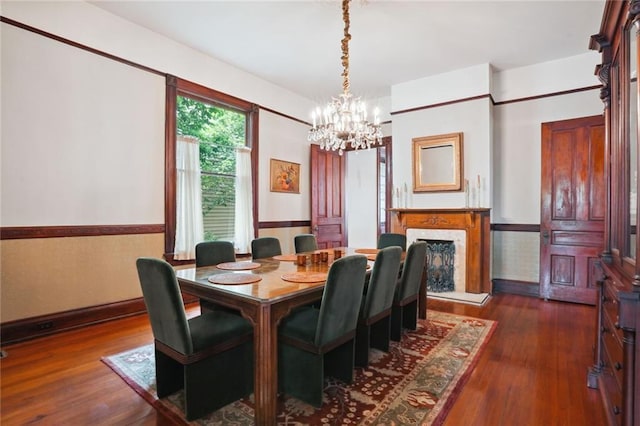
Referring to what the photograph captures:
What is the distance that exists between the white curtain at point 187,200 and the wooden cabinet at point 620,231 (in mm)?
3920

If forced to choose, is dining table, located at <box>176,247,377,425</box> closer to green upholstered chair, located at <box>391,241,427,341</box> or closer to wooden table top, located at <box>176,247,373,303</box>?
wooden table top, located at <box>176,247,373,303</box>

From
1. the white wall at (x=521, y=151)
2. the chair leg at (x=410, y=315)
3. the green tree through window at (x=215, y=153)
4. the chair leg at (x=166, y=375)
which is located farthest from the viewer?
the white wall at (x=521, y=151)

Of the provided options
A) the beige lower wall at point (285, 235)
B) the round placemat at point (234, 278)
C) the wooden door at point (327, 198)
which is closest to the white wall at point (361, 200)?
the wooden door at point (327, 198)

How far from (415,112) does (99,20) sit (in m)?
4.24

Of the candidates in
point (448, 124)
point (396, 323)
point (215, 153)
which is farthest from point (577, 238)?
point (215, 153)

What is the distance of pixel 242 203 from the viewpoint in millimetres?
4797

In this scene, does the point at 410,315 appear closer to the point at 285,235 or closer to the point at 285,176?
the point at 285,235

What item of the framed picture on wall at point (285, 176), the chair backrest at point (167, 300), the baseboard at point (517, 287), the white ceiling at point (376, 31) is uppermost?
the white ceiling at point (376, 31)

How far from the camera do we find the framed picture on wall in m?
5.35

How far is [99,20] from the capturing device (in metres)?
3.35

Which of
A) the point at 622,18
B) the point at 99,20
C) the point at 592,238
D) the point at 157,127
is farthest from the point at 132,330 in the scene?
the point at 592,238

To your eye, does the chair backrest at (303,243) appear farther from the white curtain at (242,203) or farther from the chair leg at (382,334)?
the chair leg at (382,334)

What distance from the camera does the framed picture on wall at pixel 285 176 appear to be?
5.35 m

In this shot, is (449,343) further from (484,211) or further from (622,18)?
(622,18)
